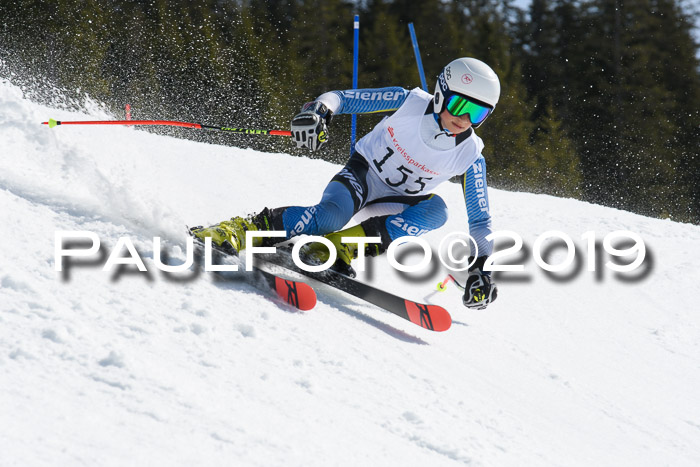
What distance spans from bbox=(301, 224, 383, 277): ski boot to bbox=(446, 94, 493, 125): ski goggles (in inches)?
33.3

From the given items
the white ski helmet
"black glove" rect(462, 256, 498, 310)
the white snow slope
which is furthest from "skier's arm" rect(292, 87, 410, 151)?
"black glove" rect(462, 256, 498, 310)

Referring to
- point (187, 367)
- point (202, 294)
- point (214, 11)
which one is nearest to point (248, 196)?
point (202, 294)

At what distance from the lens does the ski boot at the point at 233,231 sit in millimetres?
3187

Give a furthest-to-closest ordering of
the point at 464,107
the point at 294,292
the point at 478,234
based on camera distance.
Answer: the point at 478,234
the point at 464,107
the point at 294,292

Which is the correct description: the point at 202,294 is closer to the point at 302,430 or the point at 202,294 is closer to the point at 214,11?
the point at 302,430

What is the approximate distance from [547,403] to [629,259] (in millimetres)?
3548

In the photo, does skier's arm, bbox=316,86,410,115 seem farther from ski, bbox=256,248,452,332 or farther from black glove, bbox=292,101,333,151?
ski, bbox=256,248,452,332

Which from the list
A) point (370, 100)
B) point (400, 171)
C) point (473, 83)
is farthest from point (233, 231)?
point (473, 83)

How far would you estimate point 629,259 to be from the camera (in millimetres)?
6066

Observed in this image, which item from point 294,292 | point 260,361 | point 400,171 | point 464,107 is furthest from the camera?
point 400,171

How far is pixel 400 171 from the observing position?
146 inches

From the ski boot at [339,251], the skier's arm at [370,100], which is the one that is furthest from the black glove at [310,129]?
the ski boot at [339,251]

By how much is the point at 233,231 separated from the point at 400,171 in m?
1.03

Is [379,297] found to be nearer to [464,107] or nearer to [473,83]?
[464,107]
